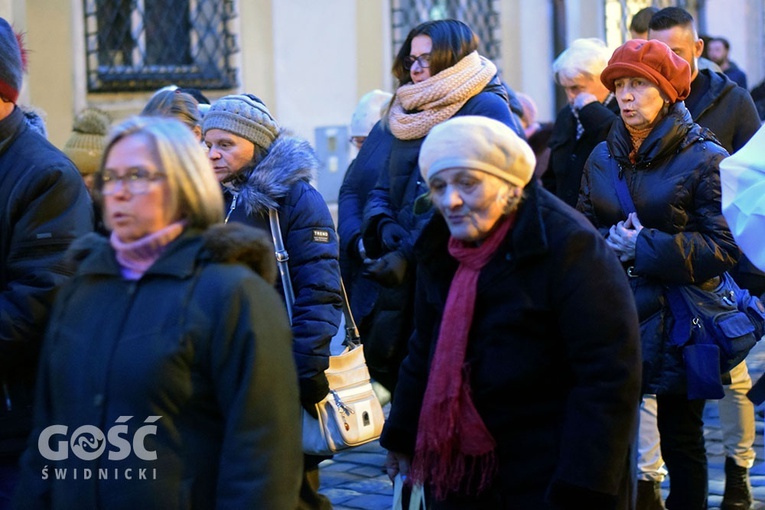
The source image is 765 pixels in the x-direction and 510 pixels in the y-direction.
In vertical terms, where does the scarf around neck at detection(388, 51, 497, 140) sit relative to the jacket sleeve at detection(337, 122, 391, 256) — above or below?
above

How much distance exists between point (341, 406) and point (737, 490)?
6.41 ft

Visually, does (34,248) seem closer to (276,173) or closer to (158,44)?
(276,173)

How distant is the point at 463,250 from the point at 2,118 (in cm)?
145

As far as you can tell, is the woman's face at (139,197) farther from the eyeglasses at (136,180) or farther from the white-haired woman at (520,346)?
the white-haired woman at (520,346)

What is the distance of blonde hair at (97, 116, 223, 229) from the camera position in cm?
322

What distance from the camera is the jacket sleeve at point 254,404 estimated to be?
3.02 metres

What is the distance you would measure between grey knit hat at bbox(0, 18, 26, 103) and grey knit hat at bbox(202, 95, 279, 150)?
104 cm

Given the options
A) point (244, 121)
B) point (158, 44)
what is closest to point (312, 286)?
point (244, 121)

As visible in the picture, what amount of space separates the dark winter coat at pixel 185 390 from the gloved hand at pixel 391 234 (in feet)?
7.27

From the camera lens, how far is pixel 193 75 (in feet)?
34.0

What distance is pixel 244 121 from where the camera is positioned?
17.1 feet

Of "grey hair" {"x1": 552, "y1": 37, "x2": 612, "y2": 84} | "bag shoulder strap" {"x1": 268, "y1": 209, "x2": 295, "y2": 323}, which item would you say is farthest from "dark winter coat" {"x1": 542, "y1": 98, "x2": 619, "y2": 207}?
"bag shoulder strap" {"x1": 268, "y1": 209, "x2": 295, "y2": 323}

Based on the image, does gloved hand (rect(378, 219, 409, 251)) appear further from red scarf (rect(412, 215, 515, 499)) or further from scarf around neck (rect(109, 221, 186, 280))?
scarf around neck (rect(109, 221, 186, 280))

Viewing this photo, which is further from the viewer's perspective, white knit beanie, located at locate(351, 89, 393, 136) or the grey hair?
white knit beanie, located at locate(351, 89, 393, 136)
